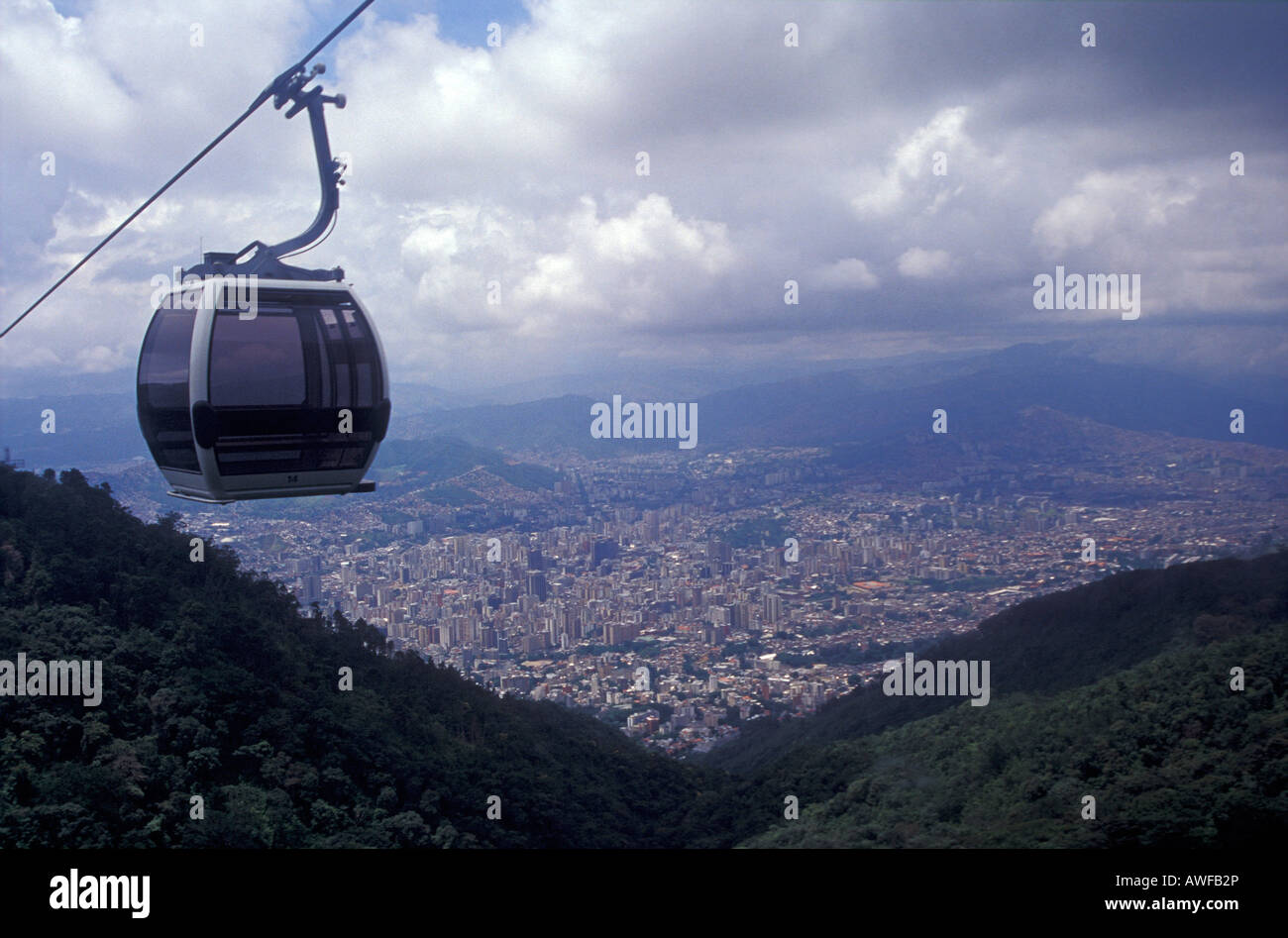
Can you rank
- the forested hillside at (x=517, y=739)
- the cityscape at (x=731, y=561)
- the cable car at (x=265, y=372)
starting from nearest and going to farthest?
the cable car at (x=265, y=372), the forested hillside at (x=517, y=739), the cityscape at (x=731, y=561)

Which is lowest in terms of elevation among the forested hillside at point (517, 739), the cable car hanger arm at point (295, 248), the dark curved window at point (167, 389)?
the forested hillside at point (517, 739)

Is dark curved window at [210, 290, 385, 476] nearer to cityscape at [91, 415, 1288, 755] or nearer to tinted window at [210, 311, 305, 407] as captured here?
tinted window at [210, 311, 305, 407]

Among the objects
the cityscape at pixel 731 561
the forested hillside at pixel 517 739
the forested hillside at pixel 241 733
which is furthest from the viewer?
the cityscape at pixel 731 561

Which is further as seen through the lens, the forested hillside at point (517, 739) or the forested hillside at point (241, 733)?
the forested hillside at point (241, 733)

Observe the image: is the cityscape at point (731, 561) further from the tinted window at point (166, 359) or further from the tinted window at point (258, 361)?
the tinted window at point (258, 361)

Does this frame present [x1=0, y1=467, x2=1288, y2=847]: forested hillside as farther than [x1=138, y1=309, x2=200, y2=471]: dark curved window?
Yes

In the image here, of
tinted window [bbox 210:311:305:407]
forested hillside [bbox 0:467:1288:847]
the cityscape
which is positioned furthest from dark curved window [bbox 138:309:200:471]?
the cityscape

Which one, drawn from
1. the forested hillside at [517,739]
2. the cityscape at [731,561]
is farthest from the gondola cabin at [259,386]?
the cityscape at [731,561]

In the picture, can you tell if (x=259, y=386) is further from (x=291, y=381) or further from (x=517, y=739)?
(x=517, y=739)

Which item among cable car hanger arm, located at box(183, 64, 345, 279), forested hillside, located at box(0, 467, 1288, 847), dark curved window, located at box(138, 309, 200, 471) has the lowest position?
forested hillside, located at box(0, 467, 1288, 847)
